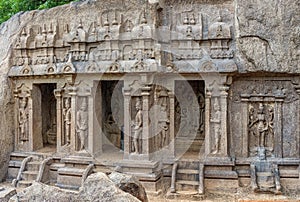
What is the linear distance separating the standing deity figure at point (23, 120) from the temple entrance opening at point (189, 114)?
4680mm

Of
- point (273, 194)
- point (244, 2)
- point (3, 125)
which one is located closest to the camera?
point (273, 194)

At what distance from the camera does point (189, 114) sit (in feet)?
38.0

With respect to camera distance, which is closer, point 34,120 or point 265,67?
point 265,67

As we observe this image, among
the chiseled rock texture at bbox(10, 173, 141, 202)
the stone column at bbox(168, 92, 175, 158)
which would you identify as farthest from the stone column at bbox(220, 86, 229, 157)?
the chiseled rock texture at bbox(10, 173, 141, 202)

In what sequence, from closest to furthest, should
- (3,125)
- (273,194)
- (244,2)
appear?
(273,194), (244,2), (3,125)

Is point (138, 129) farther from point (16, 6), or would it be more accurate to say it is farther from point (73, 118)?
point (16, 6)

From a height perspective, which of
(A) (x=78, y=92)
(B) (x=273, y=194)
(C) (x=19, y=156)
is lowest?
(B) (x=273, y=194)

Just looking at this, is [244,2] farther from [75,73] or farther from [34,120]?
[34,120]

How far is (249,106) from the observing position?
10.2 metres

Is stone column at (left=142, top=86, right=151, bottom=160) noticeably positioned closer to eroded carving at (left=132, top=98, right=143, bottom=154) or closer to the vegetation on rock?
eroded carving at (left=132, top=98, right=143, bottom=154)

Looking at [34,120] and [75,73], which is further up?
[75,73]

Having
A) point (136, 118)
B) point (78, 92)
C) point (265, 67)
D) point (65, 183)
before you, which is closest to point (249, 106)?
point (265, 67)

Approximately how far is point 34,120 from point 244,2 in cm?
710

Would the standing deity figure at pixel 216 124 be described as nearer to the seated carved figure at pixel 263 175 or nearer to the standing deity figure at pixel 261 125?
the seated carved figure at pixel 263 175
